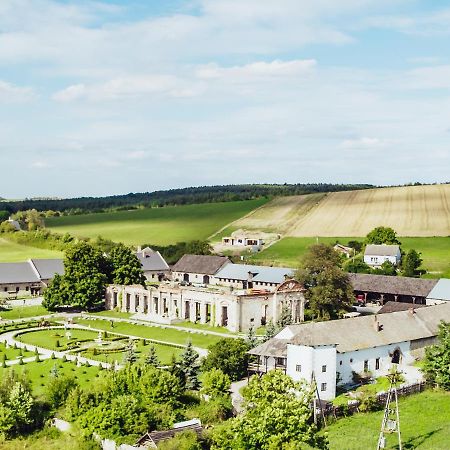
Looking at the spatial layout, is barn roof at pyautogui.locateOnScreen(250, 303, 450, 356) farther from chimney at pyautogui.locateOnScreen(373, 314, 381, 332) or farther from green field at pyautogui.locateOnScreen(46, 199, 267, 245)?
green field at pyautogui.locateOnScreen(46, 199, 267, 245)

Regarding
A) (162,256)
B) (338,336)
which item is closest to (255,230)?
(162,256)

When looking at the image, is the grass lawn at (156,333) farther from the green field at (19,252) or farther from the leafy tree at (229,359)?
the green field at (19,252)

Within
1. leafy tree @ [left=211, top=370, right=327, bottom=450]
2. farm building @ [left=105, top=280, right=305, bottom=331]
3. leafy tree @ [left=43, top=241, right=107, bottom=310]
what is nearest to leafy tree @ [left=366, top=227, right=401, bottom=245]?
farm building @ [left=105, top=280, right=305, bottom=331]

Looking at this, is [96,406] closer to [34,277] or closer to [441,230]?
[34,277]

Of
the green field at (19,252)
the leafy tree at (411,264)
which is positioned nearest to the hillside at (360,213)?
the leafy tree at (411,264)

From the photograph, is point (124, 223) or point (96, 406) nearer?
point (96, 406)

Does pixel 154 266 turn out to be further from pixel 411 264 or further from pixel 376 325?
pixel 376 325

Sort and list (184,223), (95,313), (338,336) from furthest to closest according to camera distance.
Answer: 1. (184,223)
2. (95,313)
3. (338,336)
